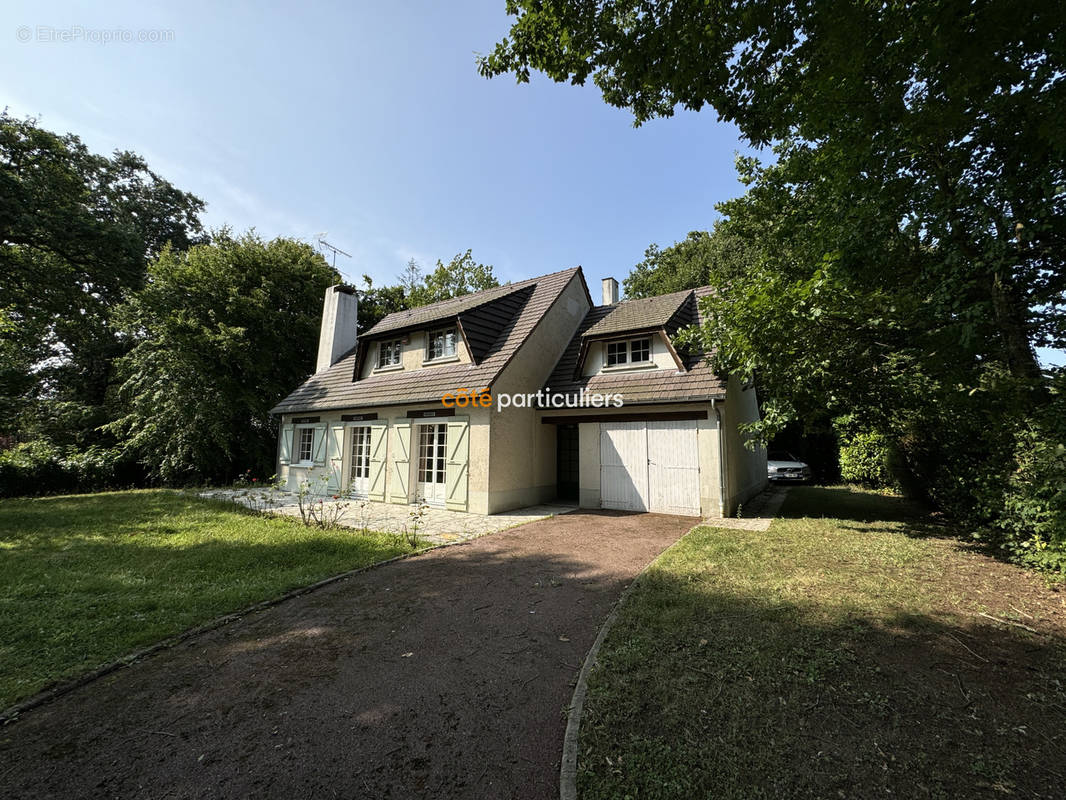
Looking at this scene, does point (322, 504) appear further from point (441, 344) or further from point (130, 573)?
point (441, 344)

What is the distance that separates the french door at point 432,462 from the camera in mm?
11547

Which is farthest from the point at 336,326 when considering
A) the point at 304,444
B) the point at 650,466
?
the point at 650,466

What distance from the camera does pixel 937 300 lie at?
A: 6.91 meters

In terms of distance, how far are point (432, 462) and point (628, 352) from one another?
640cm

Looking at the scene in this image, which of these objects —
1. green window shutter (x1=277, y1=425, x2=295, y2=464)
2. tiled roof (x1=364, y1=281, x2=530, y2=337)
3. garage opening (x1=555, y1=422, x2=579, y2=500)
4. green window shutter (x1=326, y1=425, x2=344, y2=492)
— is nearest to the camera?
tiled roof (x1=364, y1=281, x2=530, y2=337)

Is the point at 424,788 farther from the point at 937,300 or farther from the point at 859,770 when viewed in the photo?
the point at 937,300

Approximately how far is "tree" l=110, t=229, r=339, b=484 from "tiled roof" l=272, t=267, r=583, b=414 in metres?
3.70

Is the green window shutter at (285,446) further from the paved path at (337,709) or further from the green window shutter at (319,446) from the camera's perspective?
the paved path at (337,709)

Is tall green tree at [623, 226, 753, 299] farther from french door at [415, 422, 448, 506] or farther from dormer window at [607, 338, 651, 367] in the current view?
french door at [415, 422, 448, 506]

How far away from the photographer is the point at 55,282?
15016 mm

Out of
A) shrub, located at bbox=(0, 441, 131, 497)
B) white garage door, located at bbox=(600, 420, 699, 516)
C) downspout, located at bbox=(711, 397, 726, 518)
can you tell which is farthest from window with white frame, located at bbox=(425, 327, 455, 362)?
shrub, located at bbox=(0, 441, 131, 497)

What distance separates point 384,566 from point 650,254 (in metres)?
31.4

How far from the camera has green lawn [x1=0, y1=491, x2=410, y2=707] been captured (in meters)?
3.89

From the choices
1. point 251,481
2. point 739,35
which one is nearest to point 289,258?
point 251,481
